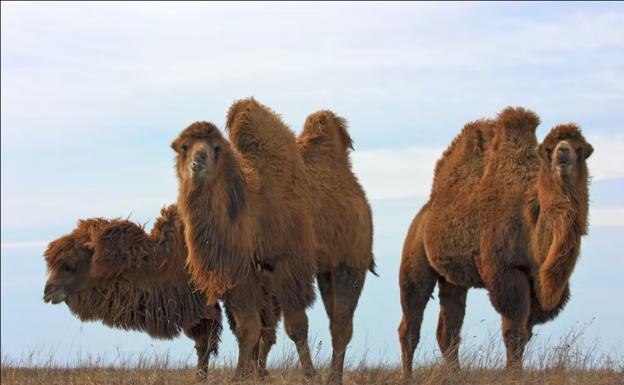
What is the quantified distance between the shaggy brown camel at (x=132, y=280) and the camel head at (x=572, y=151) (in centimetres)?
440

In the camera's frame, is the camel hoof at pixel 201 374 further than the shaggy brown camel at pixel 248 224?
Yes

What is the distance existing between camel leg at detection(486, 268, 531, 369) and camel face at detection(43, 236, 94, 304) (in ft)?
16.7

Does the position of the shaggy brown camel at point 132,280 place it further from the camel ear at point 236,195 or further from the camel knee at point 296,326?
the camel ear at point 236,195

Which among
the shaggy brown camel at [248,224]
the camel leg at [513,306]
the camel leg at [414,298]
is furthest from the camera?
the camel leg at [414,298]

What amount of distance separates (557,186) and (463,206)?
1699 mm

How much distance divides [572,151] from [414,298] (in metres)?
3.25

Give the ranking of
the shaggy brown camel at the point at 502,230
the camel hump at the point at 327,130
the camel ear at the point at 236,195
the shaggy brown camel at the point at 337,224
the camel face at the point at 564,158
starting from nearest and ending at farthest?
the camel ear at the point at 236,195 < the camel face at the point at 564,158 < the shaggy brown camel at the point at 502,230 < the shaggy brown camel at the point at 337,224 < the camel hump at the point at 327,130

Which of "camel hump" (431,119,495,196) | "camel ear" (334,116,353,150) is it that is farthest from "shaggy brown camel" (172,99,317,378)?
"camel hump" (431,119,495,196)

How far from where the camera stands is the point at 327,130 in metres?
13.9

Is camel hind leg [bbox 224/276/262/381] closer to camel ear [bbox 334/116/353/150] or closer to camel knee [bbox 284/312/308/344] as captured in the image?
camel knee [bbox 284/312/308/344]

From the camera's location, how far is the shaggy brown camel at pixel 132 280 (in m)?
13.7

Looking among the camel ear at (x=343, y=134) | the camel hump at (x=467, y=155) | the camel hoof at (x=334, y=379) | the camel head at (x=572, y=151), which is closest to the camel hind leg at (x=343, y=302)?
the camel hoof at (x=334, y=379)

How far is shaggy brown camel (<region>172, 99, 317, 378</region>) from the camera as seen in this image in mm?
11242

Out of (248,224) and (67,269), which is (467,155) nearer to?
(248,224)
